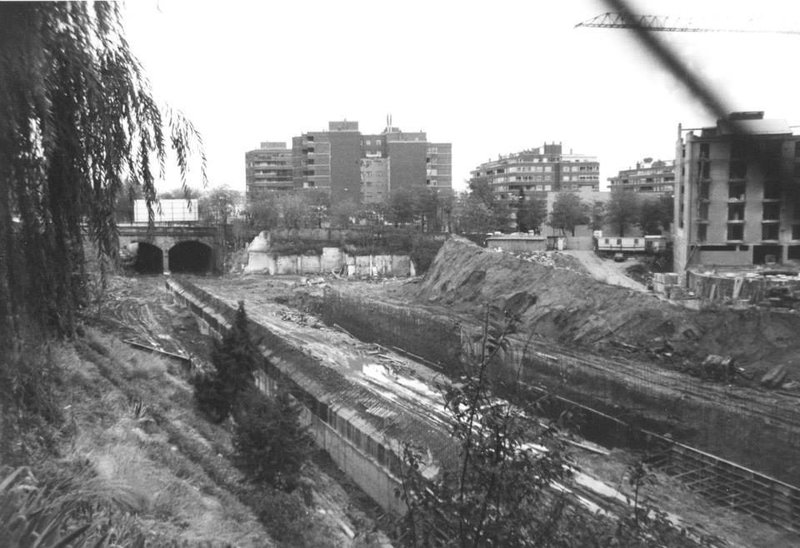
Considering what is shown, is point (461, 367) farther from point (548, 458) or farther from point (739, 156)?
point (739, 156)

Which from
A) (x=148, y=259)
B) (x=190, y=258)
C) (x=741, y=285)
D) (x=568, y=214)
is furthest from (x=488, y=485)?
(x=190, y=258)

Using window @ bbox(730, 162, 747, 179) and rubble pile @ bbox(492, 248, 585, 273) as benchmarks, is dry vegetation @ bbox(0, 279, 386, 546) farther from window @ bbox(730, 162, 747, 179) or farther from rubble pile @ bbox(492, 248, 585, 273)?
rubble pile @ bbox(492, 248, 585, 273)

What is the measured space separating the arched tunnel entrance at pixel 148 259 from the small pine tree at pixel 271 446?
33.3m

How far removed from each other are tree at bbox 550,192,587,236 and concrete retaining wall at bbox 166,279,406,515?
84.0ft

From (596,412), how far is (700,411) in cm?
209

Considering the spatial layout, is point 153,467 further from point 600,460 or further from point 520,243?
point 520,243

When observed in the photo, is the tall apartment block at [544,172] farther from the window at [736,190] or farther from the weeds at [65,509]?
the window at [736,190]

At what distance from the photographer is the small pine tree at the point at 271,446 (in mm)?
6668

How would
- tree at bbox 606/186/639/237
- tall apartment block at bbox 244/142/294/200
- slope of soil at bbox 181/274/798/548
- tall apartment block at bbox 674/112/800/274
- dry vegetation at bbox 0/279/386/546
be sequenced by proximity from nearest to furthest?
1. tall apartment block at bbox 674/112/800/274
2. dry vegetation at bbox 0/279/386/546
3. slope of soil at bbox 181/274/798/548
4. tree at bbox 606/186/639/237
5. tall apartment block at bbox 244/142/294/200

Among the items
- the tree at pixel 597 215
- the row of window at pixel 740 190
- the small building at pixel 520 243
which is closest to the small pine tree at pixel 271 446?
the row of window at pixel 740 190

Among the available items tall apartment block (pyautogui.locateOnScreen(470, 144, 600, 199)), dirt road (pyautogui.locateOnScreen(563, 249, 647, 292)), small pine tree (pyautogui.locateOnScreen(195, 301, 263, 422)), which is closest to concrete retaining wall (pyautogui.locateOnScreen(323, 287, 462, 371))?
dirt road (pyautogui.locateOnScreen(563, 249, 647, 292))

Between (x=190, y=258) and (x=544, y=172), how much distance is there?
32991 millimetres

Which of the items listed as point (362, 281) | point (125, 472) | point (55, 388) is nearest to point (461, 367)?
point (125, 472)

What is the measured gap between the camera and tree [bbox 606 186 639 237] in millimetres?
28969
